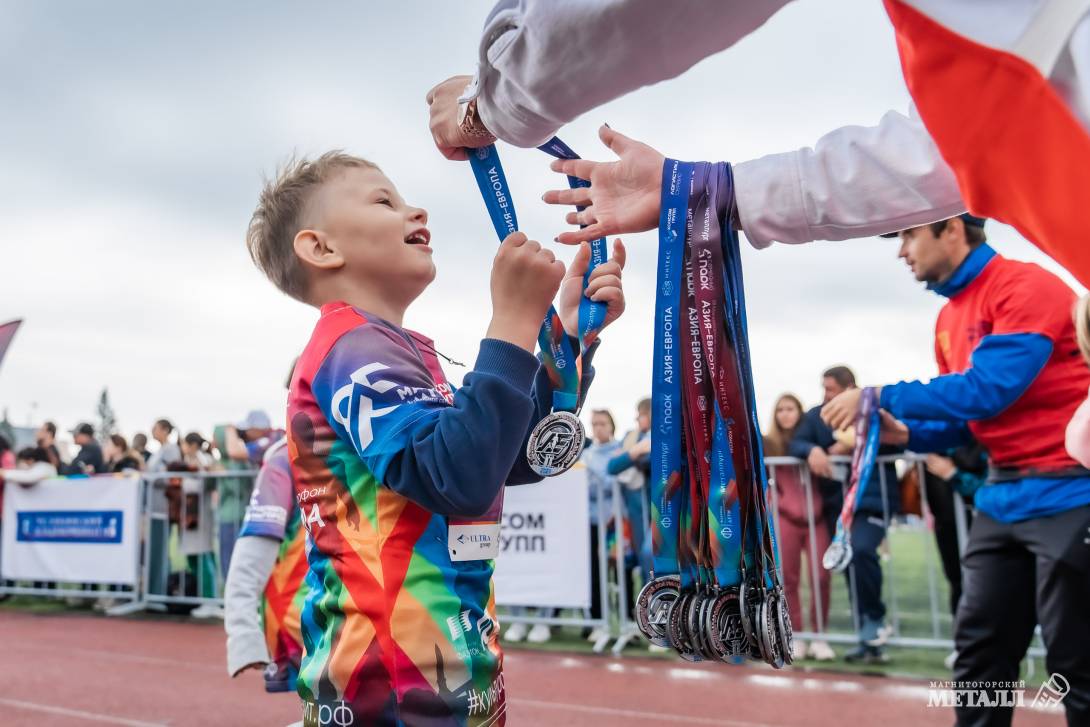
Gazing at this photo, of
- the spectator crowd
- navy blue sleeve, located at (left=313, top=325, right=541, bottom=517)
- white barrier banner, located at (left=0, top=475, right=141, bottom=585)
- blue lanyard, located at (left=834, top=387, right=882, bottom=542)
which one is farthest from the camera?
white barrier banner, located at (left=0, top=475, right=141, bottom=585)

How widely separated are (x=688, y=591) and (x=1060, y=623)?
1.80 m

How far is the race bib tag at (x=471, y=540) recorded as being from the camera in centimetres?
171

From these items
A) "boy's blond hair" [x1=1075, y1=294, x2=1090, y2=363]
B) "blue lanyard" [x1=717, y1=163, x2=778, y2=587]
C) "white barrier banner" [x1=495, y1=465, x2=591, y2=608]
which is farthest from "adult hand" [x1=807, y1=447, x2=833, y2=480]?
"blue lanyard" [x1=717, y1=163, x2=778, y2=587]

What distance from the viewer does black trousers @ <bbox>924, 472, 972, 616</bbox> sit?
20.3 ft

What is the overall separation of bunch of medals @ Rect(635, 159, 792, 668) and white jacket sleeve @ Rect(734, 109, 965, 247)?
0.07m

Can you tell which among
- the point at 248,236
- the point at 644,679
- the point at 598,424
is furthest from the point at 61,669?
the point at 248,236

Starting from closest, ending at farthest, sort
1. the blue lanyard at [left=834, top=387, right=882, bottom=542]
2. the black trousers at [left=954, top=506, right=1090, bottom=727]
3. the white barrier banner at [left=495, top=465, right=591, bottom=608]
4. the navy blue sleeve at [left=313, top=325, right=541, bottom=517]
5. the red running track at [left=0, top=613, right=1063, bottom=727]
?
1. the navy blue sleeve at [left=313, top=325, right=541, bottom=517]
2. the black trousers at [left=954, top=506, right=1090, bottom=727]
3. the blue lanyard at [left=834, top=387, right=882, bottom=542]
4. the red running track at [left=0, top=613, right=1063, bottom=727]
5. the white barrier banner at [left=495, top=465, right=591, bottom=608]

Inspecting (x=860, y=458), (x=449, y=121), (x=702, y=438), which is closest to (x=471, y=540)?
(x=702, y=438)

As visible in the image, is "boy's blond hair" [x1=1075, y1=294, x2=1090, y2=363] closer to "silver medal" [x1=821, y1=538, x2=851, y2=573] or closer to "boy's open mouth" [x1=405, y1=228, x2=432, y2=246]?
"silver medal" [x1=821, y1=538, x2=851, y2=573]

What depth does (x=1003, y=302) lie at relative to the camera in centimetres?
316

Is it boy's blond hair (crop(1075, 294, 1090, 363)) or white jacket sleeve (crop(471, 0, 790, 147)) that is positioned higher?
white jacket sleeve (crop(471, 0, 790, 147))

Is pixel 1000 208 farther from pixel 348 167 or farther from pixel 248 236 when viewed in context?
pixel 248 236

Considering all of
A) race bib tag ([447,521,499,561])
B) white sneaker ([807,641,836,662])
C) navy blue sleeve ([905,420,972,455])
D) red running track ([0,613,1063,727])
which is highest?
navy blue sleeve ([905,420,972,455])

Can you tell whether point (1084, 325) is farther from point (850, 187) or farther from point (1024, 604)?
point (850, 187)
